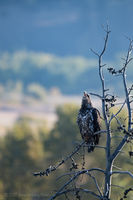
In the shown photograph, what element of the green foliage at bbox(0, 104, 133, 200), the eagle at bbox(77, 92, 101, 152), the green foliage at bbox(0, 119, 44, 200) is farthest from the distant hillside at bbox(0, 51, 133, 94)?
the eagle at bbox(77, 92, 101, 152)

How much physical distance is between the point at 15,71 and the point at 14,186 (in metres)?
136

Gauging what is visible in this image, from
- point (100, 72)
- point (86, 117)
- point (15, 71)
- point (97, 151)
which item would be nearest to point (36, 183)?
point (97, 151)

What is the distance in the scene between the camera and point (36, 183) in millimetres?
42969

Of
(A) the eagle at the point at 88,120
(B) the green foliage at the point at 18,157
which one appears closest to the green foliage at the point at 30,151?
(B) the green foliage at the point at 18,157

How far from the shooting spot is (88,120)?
831cm

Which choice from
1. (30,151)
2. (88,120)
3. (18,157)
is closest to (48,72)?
(30,151)

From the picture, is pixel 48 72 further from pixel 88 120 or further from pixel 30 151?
pixel 88 120

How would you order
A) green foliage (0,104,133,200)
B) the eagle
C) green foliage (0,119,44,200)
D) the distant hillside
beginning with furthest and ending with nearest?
the distant hillside, green foliage (0,119,44,200), green foliage (0,104,133,200), the eagle

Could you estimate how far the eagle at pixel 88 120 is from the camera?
8242mm

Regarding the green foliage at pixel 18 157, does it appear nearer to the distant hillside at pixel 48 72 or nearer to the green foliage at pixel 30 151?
the green foliage at pixel 30 151

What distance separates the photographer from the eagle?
8242 mm

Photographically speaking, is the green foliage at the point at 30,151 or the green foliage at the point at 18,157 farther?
the green foliage at the point at 18,157

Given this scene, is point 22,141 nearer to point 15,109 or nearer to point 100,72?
point 100,72

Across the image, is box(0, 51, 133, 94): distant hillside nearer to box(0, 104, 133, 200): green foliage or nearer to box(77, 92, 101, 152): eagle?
box(0, 104, 133, 200): green foliage
